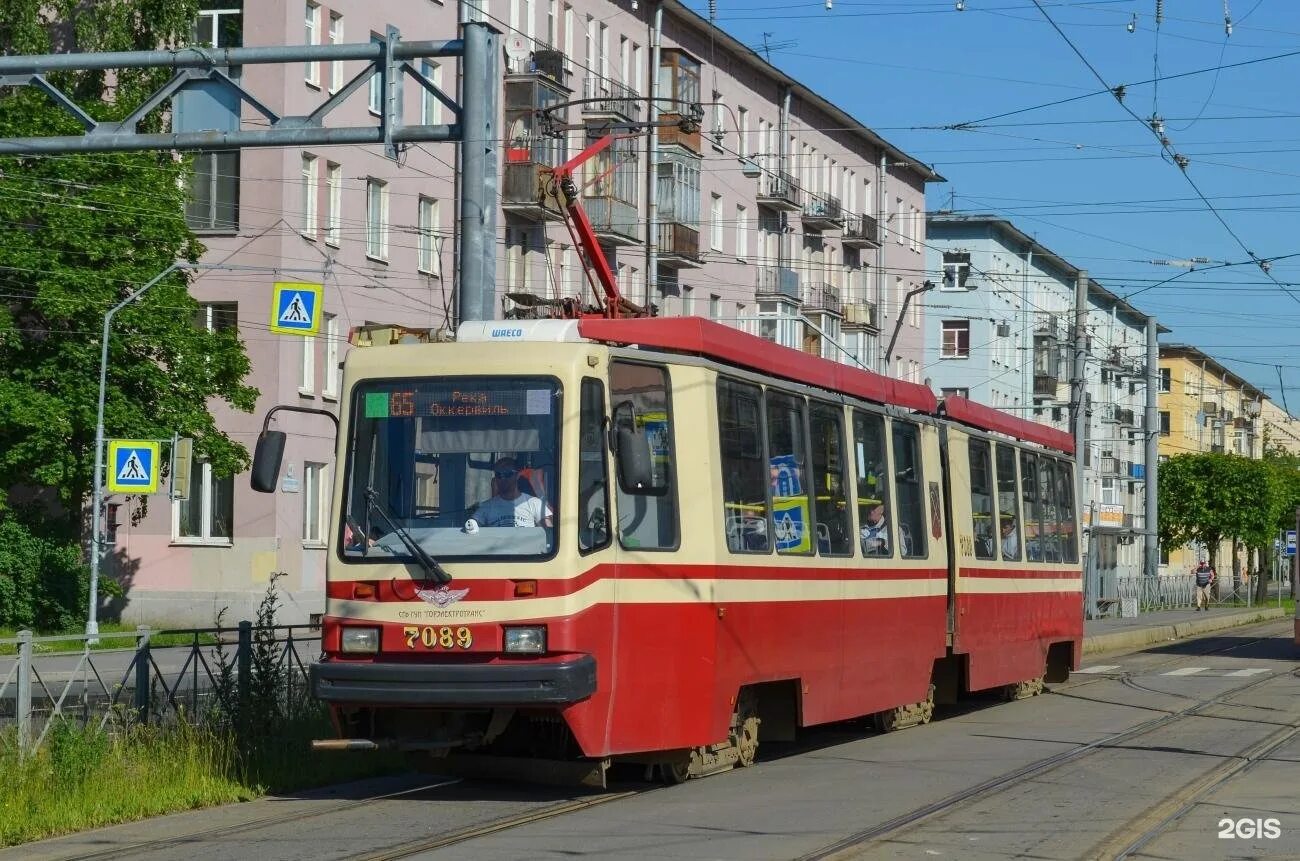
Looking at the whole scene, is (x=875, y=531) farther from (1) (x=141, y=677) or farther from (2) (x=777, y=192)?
(2) (x=777, y=192)

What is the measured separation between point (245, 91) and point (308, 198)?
25.8m

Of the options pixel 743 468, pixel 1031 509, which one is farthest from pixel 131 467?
pixel 743 468

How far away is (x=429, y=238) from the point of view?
4522 centimetres

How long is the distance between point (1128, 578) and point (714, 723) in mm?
44787

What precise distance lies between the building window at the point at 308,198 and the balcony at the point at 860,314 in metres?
28.2

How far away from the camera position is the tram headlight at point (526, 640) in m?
11.7

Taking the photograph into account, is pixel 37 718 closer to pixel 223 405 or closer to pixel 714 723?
pixel 714 723

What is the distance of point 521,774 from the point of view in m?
12.9

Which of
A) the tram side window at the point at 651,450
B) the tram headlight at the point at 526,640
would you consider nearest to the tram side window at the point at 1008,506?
the tram side window at the point at 651,450

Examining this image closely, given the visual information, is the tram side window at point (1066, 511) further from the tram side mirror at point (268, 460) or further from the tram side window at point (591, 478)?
the tram side mirror at point (268, 460)

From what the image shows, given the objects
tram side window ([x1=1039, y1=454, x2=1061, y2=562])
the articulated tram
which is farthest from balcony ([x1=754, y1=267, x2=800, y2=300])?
the articulated tram

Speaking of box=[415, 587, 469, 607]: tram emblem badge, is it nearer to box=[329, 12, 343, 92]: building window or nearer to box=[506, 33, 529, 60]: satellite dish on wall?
box=[329, 12, 343, 92]: building window

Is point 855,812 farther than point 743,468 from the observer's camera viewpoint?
No

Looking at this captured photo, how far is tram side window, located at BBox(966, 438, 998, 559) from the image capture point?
1948 cm
